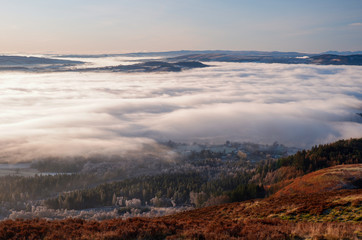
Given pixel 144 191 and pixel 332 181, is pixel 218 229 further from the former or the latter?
pixel 144 191

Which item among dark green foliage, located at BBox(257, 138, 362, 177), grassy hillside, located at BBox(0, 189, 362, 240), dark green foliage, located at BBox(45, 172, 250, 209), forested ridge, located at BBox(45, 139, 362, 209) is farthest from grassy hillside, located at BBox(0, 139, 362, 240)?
dark green foliage, located at BBox(45, 172, 250, 209)

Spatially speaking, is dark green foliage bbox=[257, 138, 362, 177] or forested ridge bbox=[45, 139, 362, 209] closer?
dark green foliage bbox=[257, 138, 362, 177]

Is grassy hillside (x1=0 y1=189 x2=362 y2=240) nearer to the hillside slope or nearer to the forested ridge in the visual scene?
the hillside slope

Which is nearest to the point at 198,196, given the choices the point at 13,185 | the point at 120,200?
the point at 120,200

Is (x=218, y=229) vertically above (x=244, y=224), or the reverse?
(x=218, y=229)

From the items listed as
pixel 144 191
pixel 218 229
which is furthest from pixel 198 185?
pixel 218 229

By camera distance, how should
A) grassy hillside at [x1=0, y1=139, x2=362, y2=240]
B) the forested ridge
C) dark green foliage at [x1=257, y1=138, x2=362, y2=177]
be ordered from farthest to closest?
the forested ridge → dark green foliage at [x1=257, y1=138, x2=362, y2=177] → grassy hillside at [x1=0, y1=139, x2=362, y2=240]

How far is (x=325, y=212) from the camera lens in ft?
108

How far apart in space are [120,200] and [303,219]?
397ft

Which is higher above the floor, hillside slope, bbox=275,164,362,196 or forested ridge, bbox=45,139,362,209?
hillside slope, bbox=275,164,362,196

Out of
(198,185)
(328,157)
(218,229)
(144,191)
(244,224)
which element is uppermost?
(218,229)

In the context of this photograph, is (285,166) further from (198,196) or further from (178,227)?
(178,227)

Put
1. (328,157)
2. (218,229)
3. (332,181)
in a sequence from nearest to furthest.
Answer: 1. (218,229)
2. (332,181)
3. (328,157)

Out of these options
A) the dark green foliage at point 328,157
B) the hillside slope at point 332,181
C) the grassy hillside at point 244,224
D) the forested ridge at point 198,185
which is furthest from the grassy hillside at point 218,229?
the dark green foliage at point 328,157
